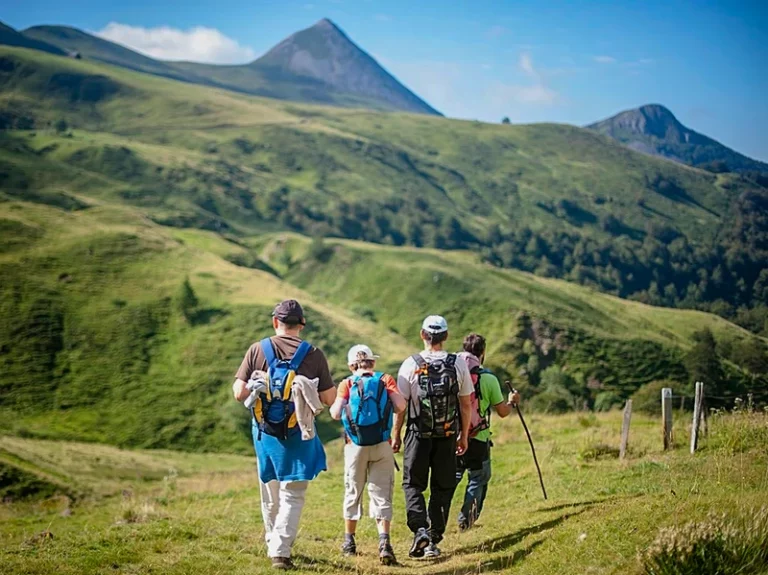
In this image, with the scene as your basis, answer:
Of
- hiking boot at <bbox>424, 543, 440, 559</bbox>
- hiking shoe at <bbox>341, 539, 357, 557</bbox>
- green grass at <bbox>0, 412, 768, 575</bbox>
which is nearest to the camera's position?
green grass at <bbox>0, 412, 768, 575</bbox>

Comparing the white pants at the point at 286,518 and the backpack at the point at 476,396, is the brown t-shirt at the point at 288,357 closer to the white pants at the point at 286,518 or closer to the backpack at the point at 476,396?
the white pants at the point at 286,518

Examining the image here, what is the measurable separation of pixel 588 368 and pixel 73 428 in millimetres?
60040

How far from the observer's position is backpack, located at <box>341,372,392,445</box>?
30.0ft

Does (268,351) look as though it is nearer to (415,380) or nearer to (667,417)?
(415,380)

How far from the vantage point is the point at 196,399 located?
231 ft

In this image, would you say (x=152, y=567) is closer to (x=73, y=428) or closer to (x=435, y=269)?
(x=73, y=428)

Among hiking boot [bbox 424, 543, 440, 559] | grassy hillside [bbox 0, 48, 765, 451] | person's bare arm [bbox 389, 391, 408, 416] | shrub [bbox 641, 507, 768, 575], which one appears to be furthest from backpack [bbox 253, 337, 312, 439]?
grassy hillside [bbox 0, 48, 765, 451]

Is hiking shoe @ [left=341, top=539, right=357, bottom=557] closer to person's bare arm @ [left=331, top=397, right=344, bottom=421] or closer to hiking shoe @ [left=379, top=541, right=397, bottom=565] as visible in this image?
hiking shoe @ [left=379, top=541, right=397, bottom=565]

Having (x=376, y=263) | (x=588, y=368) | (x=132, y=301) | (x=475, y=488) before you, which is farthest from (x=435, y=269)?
(x=475, y=488)

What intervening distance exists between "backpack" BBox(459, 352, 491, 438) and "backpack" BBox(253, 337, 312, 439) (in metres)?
2.85

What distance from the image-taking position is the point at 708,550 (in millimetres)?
6941

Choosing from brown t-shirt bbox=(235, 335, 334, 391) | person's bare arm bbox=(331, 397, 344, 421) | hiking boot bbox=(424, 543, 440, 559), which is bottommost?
hiking boot bbox=(424, 543, 440, 559)

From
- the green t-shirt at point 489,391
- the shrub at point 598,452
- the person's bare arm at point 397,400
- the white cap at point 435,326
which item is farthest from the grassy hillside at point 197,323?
the person's bare arm at point 397,400

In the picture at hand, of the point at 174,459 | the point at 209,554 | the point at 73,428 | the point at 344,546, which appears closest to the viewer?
the point at 209,554
